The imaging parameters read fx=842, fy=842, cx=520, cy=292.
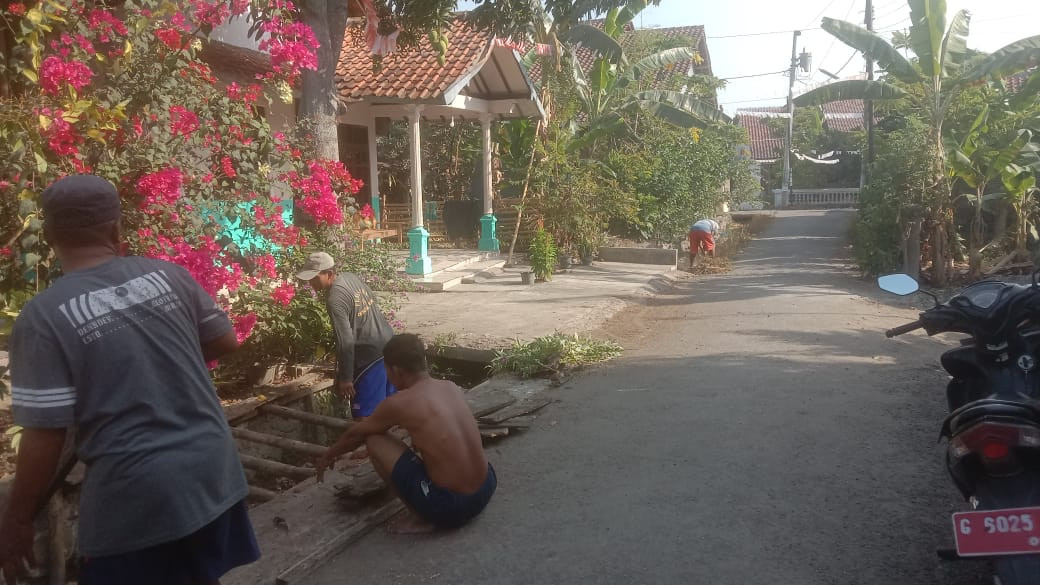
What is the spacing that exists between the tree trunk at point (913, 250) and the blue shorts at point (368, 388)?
9.71 m

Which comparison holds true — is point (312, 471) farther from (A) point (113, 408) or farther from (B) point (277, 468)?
(A) point (113, 408)

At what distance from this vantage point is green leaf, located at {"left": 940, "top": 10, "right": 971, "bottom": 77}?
13.3 metres

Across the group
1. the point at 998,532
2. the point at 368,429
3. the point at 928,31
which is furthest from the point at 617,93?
the point at 998,532

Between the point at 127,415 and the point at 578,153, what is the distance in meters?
17.5

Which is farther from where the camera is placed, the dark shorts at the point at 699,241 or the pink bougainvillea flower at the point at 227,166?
the dark shorts at the point at 699,241

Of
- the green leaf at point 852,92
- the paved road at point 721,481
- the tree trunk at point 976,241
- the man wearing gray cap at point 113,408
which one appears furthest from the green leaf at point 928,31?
the man wearing gray cap at point 113,408

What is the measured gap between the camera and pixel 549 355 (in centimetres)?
768

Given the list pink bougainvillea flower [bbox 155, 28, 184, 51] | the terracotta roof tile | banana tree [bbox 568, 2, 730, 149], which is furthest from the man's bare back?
banana tree [bbox 568, 2, 730, 149]

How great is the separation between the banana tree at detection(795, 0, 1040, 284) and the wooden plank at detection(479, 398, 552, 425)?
879 centimetres

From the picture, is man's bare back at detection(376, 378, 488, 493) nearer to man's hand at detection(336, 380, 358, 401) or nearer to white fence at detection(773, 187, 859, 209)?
man's hand at detection(336, 380, 358, 401)

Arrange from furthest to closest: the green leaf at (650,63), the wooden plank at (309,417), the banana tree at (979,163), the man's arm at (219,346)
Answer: the green leaf at (650,63) < the banana tree at (979,163) < the wooden plank at (309,417) < the man's arm at (219,346)

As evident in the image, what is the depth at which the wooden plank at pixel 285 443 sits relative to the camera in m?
5.60

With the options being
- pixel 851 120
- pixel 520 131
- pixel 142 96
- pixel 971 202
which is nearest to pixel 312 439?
pixel 142 96

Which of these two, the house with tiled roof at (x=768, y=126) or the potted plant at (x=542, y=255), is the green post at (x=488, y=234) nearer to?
the potted plant at (x=542, y=255)
